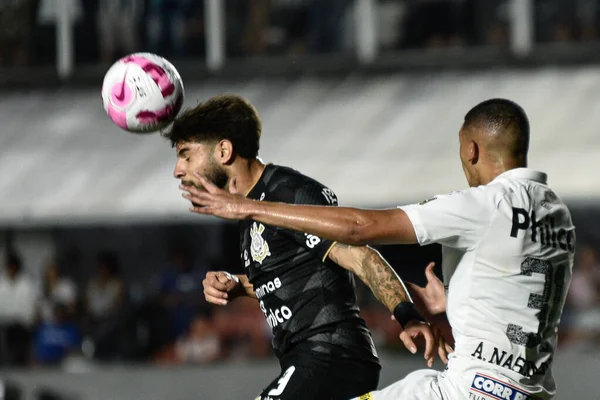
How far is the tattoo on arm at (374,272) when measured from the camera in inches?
191

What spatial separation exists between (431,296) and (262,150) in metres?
7.88

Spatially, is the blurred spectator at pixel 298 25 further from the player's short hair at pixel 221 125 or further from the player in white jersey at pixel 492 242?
the player in white jersey at pixel 492 242

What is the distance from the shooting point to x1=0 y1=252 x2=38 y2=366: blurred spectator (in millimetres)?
11742

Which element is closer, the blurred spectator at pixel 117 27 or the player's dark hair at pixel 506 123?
the player's dark hair at pixel 506 123

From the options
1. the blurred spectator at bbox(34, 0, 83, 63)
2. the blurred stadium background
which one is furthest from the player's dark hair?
the blurred spectator at bbox(34, 0, 83, 63)

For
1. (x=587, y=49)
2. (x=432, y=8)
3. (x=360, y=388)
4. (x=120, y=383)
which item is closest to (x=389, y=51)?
(x=432, y=8)

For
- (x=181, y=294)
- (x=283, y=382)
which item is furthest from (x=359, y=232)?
(x=181, y=294)

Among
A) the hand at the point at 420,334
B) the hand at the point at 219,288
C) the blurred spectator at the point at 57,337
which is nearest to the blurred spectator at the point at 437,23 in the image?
the blurred spectator at the point at 57,337

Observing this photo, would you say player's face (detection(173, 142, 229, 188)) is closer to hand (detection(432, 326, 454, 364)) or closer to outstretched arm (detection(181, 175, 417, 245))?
outstretched arm (detection(181, 175, 417, 245))

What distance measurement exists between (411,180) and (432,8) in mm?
2983

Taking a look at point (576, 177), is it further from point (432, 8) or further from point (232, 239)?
point (232, 239)

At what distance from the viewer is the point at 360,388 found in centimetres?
509

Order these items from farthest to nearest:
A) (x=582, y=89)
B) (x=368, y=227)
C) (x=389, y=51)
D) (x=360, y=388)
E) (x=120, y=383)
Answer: (x=389, y=51)
(x=582, y=89)
(x=120, y=383)
(x=360, y=388)
(x=368, y=227)

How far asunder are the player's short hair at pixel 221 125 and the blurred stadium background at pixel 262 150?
5.11 metres
